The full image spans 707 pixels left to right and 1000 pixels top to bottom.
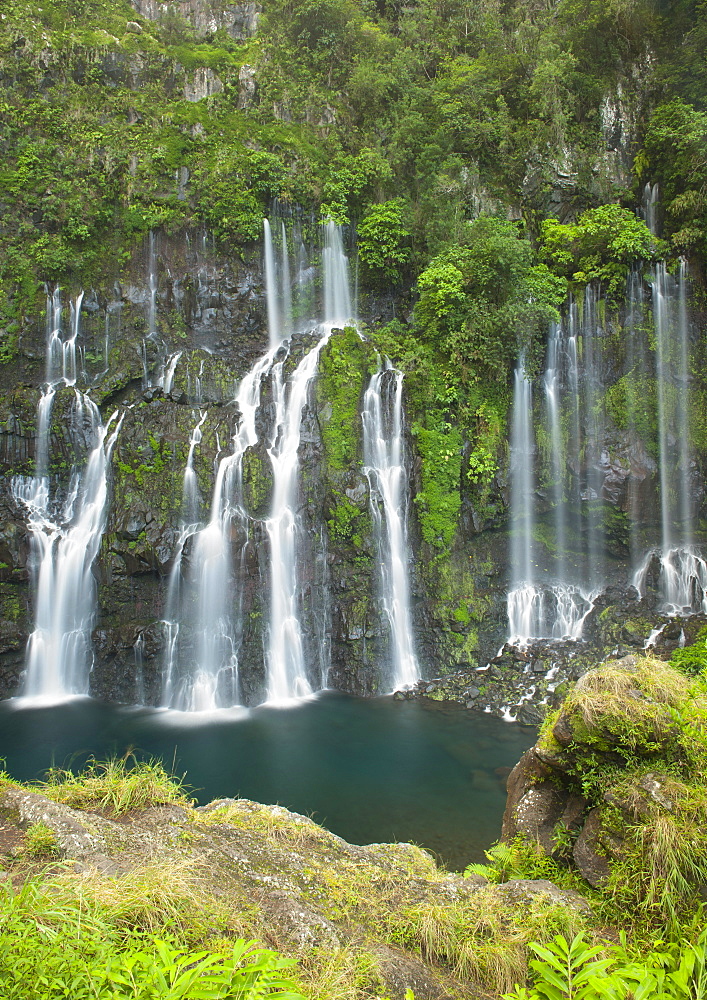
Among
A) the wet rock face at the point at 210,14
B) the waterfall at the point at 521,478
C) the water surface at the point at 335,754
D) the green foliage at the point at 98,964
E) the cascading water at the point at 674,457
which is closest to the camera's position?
the green foliage at the point at 98,964

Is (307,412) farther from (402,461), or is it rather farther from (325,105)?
(325,105)

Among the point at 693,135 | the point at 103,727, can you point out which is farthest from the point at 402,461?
the point at 693,135

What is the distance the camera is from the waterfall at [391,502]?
14406mm

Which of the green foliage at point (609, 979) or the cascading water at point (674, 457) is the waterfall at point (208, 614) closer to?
the cascading water at point (674, 457)

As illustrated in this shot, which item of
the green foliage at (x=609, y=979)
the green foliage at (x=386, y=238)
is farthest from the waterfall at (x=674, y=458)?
the green foliage at (x=609, y=979)

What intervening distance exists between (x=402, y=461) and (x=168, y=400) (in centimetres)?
653

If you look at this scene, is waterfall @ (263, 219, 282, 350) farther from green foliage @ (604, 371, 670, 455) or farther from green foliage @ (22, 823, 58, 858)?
green foliage @ (22, 823, 58, 858)

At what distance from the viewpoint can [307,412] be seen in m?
15.3

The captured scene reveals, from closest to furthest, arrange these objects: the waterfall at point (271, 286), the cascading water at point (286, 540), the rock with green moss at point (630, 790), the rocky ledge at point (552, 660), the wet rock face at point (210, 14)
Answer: the rock with green moss at point (630, 790)
the rocky ledge at point (552, 660)
the cascading water at point (286, 540)
the waterfall at point (271, 286)
the wet rock face at point (210, 14)

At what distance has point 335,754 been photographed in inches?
433

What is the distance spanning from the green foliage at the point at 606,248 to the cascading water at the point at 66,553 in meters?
13.3

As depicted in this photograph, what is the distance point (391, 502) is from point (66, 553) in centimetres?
825

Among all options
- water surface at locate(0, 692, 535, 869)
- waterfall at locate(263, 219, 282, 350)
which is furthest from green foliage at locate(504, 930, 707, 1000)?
waterfall at locate(263, 219, 282, 350)

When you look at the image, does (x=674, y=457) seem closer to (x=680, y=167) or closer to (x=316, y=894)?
(x=680, y=167)
